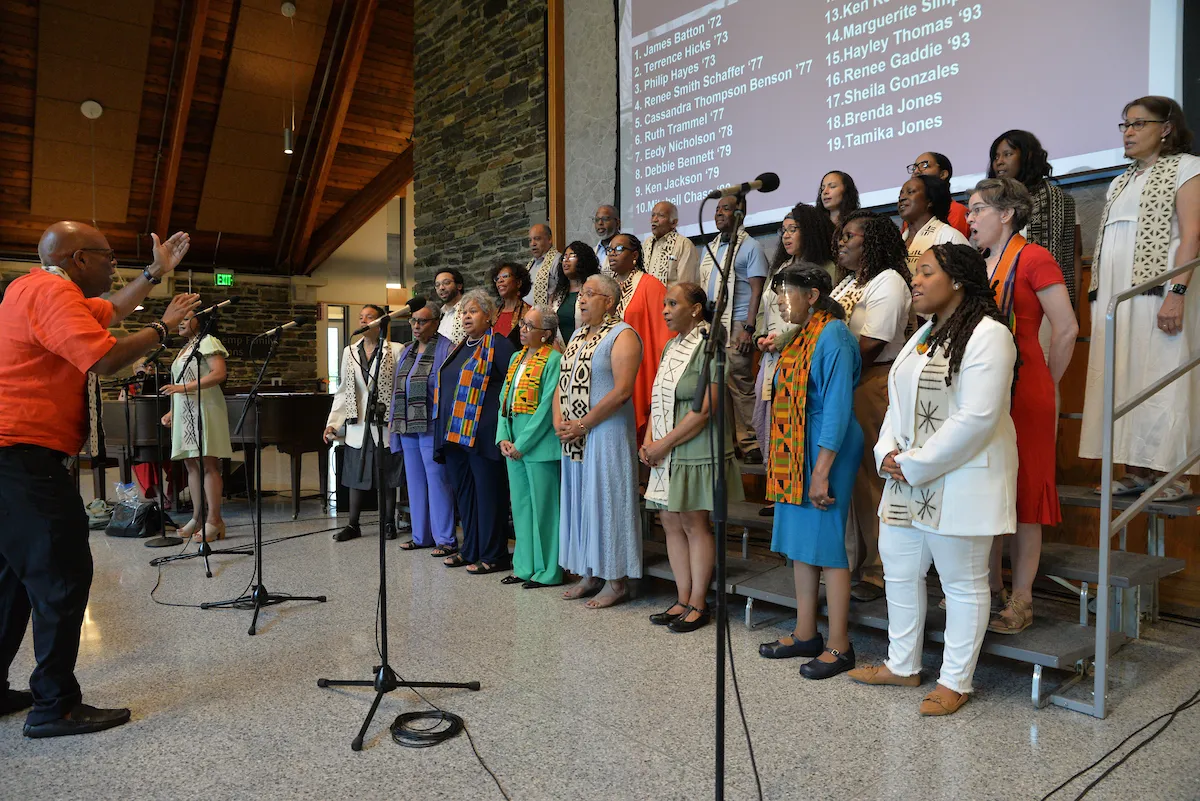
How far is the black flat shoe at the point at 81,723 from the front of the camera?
2.59 metres

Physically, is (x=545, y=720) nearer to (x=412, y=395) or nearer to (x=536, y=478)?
(x=536, y=478)

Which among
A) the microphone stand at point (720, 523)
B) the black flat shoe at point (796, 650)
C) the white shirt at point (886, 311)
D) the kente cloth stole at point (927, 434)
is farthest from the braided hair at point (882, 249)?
the microphone stand at point (720, 523)

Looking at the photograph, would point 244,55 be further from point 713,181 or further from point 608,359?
point 608,359

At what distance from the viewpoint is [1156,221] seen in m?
3.12

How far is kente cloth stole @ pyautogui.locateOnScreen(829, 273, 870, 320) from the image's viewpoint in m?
3.28

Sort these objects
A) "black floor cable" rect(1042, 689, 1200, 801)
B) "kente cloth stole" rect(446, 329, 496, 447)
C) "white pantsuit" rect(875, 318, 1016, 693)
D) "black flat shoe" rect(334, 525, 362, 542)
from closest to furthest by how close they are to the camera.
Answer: "black floor cable" rect(1042, 689, 1200, 801), "white pantsuit" rect(875, 318, 1016, 693), "kente cloth stole" rect(446, 329, 496, 447), "black flat shoe" rect(334, 525, 362, 542)

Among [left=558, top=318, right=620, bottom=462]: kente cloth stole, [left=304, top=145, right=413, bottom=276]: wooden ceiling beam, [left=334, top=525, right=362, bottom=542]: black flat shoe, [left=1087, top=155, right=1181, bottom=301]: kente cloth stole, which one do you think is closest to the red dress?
[left=1087, top=155, right=1181, bottom=301]: kente cloth stole

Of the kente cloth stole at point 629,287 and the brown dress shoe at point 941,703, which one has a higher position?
the kente cloth stole at point 629,287

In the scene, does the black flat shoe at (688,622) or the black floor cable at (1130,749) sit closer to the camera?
the black floor cable at (1130,749)

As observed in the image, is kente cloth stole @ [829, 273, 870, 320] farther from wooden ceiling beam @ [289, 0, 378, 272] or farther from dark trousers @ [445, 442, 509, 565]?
wooden ceiling beam @ [289, 0, 378, 272]

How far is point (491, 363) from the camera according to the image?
475cm

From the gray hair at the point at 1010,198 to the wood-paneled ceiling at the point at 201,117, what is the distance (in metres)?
9.36

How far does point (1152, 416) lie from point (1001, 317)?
1104 millimetres

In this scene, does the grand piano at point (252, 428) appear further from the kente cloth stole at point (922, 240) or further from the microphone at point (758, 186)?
the microphone at point (758, 186)
